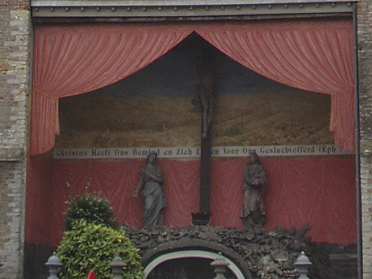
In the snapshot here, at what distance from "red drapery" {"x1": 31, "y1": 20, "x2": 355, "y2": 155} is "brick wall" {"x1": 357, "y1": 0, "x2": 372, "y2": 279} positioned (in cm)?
35

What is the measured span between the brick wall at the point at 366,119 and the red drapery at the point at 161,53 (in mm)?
353

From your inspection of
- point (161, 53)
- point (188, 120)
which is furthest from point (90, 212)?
point (188, 120)

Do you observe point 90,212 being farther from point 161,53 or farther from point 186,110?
point 186,110

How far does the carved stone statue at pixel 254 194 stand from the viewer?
27.0 m

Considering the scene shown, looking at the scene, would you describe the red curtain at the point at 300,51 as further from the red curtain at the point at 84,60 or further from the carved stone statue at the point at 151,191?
the carved stone statue at the point at 151,191

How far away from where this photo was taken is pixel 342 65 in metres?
24.8

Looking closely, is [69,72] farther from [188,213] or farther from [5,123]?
[188,213]

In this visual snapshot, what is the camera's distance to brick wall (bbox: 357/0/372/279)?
2375 centimetres

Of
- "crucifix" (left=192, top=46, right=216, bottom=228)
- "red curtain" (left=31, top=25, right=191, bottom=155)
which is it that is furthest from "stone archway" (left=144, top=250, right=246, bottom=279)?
"red curtain" (left=31, top=25, right=191, bottom=155)

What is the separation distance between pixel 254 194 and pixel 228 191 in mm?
773

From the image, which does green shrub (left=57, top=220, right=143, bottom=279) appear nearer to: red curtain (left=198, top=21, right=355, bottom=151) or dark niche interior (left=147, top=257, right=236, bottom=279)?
dark niche interior (left=147, top=257, right=236, bottom=279)

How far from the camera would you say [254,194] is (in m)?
27.1

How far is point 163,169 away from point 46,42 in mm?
Answer: 4333

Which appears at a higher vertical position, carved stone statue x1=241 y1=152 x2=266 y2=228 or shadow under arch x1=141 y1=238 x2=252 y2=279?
carved stone statue x1=241 y1=152 x2=266 y2=228
